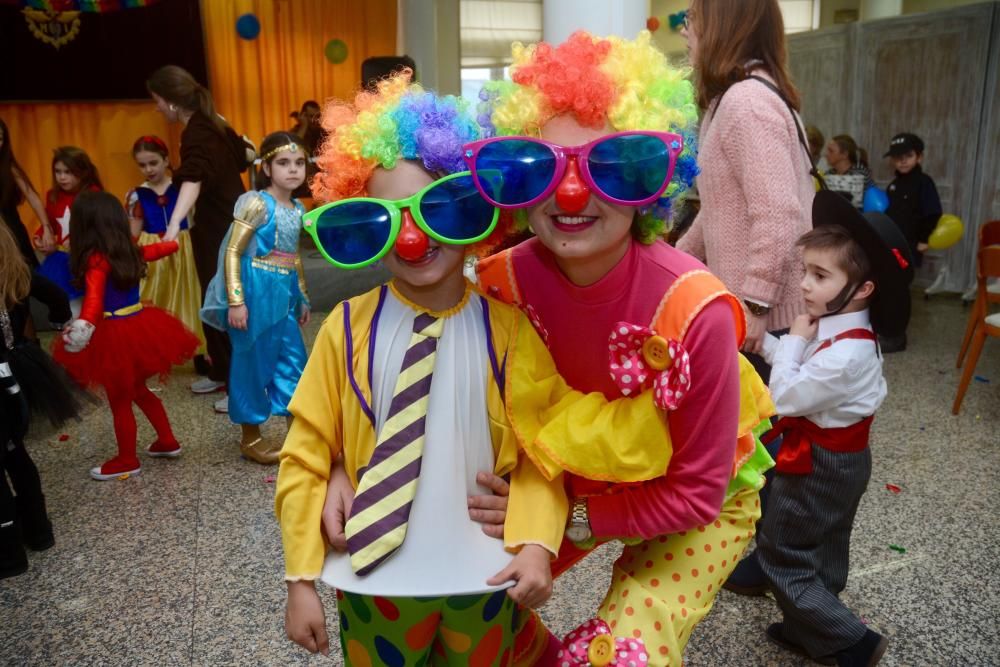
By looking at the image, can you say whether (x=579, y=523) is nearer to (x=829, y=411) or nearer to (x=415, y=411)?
(x=415, y=411)

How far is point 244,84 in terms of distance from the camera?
7.65 m

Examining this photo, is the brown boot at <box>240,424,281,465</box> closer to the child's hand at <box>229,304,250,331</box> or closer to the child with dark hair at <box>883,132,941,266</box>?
the child's hand at <box>229,304,250,331</box>

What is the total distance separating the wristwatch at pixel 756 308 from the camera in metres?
2.01

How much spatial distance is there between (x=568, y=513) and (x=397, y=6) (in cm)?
787

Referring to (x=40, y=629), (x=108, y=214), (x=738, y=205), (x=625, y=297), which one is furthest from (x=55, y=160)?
(x=625, y=297)

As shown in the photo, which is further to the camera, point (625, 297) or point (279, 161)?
point (279, 161)

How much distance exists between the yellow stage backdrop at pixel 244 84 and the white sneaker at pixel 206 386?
3.44 metres

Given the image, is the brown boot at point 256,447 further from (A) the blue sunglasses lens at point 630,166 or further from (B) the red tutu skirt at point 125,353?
(A) the blue sunglasses lens at point 630,166

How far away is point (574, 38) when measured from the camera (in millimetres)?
1171

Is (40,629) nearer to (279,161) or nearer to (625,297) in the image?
(279,161)

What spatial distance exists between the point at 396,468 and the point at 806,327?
124 cm

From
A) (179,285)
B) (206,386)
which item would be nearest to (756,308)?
(206,386)

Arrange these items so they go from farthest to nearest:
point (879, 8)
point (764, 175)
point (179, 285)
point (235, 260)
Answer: point (879, 8) < point (179, 285) < point (235, 260) < point (764, 175)

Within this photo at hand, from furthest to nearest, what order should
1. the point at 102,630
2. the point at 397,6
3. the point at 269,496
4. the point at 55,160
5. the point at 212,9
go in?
the point at 397,6, the point at 212,9, the point at 55,160, the point at 269,496, the point at 102,630
